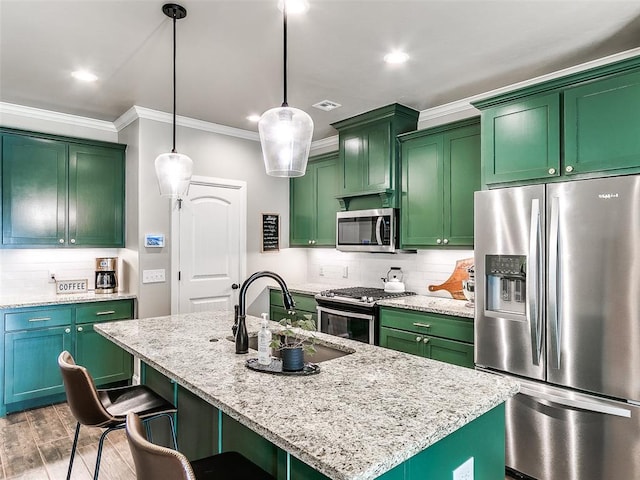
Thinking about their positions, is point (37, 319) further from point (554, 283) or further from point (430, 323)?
point (554, 283)

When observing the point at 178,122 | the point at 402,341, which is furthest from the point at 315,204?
the point at 402,341

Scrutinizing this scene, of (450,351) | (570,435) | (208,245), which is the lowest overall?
(570,435)

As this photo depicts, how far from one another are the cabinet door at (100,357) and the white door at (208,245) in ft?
2.12

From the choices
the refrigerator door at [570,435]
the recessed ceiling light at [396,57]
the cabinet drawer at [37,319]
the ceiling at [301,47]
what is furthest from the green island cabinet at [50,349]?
the refrigerator door at [570,435]

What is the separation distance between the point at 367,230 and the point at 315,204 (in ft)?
3.26

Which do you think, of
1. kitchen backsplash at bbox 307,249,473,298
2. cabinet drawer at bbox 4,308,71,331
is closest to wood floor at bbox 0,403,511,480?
cabinet drawer at bbox 4,308,71,331

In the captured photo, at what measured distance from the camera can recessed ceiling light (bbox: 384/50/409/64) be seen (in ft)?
8.97

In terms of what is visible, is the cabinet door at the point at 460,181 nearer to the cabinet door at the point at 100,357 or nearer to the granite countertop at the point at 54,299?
the granite countertop at the point at 54,299

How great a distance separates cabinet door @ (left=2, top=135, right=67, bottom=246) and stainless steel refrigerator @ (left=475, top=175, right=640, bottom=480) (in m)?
3.78

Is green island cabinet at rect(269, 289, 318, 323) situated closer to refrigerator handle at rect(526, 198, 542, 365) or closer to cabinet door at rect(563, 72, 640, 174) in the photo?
refrigerator handle at rect(526, 198, 542, 365)

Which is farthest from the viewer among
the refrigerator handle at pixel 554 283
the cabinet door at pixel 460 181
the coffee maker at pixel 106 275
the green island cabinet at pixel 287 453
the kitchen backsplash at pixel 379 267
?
the coffee maker at pixel 106 275

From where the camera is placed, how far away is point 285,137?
5.64 ft

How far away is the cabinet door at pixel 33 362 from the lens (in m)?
3.45

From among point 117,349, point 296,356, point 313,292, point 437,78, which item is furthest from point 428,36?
point 117,349
